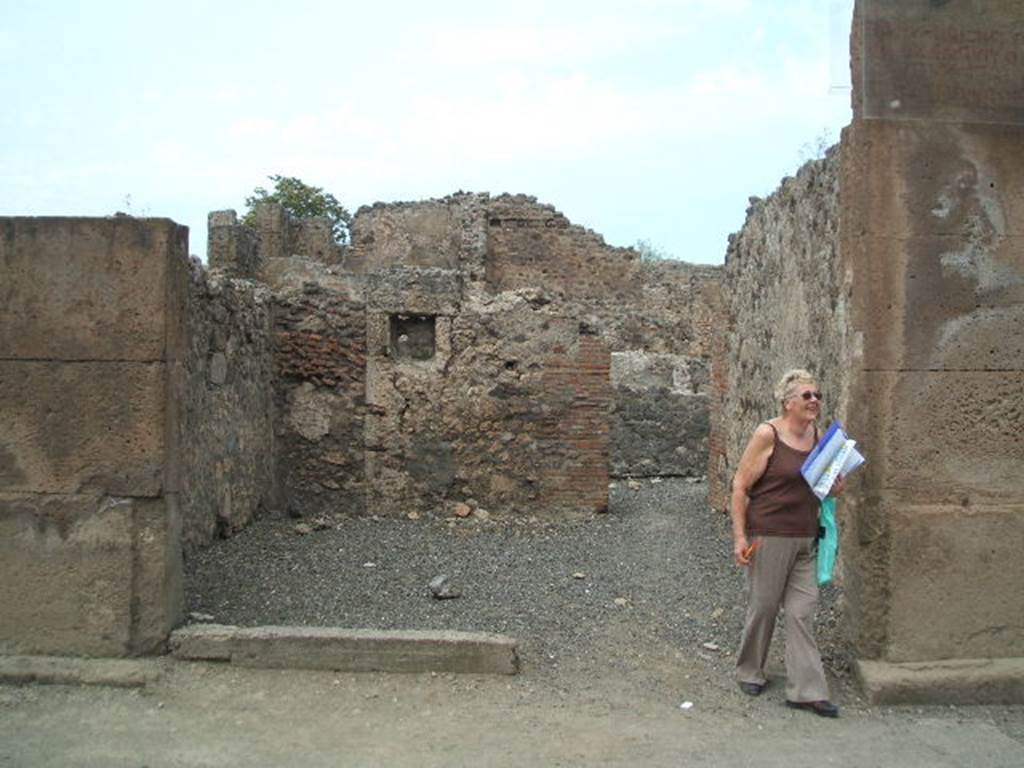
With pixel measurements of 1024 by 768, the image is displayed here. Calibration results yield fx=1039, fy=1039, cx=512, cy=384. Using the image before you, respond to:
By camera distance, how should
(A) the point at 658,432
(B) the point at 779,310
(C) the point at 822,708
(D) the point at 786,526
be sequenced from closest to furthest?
(C) the point at 822,708 < (D) the point at 786,526 < (B) the point at 779,310 < (A) the point at 658,432

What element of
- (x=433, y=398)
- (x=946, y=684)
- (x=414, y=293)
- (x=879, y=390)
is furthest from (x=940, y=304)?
(x=414, y=293)

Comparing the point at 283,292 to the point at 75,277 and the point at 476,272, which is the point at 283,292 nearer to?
the point at 75,277

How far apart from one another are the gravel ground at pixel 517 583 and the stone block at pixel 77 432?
3.68 feet

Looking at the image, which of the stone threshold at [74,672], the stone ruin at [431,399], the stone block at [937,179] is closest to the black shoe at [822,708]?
the stone block at [937,179]

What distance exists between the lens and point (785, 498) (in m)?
4.80

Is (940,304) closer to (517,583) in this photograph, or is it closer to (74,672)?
(517,583)

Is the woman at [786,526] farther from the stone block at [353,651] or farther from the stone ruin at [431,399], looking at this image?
the stone ruin at [431,399]

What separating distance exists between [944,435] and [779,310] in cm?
353

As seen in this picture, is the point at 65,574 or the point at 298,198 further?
the point at 298,198

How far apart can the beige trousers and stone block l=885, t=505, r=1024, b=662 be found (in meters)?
0.44

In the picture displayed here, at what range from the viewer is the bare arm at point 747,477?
4820mm

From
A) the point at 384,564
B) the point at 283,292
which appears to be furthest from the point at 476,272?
the point at 384,564

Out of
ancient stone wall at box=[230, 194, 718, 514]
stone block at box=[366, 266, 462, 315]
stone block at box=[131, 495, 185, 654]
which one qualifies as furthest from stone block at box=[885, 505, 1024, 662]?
stone block at box=[366, 266, 462, 315]

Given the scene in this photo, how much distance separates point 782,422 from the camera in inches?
193
